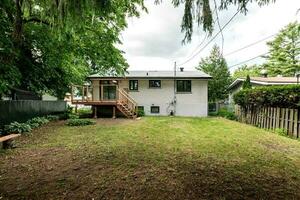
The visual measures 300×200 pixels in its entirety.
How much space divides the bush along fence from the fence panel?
471 inches

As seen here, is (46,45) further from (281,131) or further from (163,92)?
(163,92)

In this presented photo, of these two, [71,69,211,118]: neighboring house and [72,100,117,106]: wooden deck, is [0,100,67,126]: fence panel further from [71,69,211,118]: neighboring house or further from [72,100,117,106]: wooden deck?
[71,69,211,118]: neighboring house

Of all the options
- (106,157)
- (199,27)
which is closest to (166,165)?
(106,157)

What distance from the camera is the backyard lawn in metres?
4.33

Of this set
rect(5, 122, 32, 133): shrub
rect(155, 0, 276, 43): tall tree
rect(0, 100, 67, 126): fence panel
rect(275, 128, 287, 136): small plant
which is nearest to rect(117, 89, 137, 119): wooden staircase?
rect(0, 100, 67, 126): fence panel

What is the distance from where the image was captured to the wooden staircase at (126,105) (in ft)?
60.2

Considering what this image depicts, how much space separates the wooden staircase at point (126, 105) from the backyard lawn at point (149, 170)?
932 centimetres

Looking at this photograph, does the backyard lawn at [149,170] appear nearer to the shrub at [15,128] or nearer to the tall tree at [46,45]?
the shrub at [15,128]

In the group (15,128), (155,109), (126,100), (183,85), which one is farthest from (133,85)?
(15,128)

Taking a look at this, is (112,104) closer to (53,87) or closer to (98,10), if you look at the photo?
(53,87)

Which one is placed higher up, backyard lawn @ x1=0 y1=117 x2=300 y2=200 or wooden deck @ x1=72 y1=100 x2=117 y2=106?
wooden deck @ x1=72 y1=100 x2=117 y2=106

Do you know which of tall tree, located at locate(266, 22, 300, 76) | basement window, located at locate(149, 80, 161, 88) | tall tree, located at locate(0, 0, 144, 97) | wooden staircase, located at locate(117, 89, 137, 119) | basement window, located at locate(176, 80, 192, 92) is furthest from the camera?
tall tree, located at locate(266, 22, 300, 76)

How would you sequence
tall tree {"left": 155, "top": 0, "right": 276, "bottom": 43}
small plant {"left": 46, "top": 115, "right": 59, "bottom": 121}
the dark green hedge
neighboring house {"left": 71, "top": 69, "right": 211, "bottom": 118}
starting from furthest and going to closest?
neighboring house {"left": 71, "top": 69, "right": 211, "bottom": 118} → small plant {"left": 46, "top": 115, "right": 59, "bottom": 121} → the dark green hedge → tall tree {"left": 155, "top": 0, "right": 276, "bottom": 43}

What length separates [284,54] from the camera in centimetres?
3709
